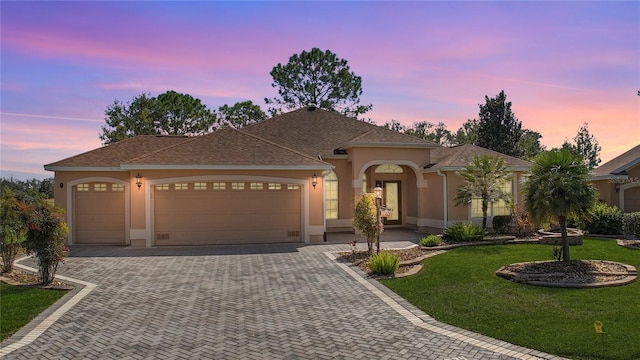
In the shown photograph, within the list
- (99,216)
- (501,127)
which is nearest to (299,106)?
(501,127)

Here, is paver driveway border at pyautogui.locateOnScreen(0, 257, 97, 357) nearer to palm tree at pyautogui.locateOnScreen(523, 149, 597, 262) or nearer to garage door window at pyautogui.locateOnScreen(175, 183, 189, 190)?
garage door window at pyautogui.locateOnScreen(175, 183, 189, 190)

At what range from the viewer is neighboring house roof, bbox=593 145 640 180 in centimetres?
1839

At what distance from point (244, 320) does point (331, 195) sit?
12.8m

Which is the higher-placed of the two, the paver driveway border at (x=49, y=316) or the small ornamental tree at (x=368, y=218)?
the small ornamental tree at (x=368, y=218)

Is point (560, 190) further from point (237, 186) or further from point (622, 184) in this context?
point (622, 184)

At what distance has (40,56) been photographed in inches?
434

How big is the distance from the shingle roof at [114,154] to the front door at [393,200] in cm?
1138

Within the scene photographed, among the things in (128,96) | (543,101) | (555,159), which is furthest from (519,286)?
(128,96)

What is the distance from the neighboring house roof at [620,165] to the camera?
18.4 m

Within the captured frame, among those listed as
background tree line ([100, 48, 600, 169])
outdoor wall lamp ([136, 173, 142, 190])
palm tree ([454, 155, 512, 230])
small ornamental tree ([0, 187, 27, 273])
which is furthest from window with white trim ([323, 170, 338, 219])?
background tree line ([100, 48, 600, 169])

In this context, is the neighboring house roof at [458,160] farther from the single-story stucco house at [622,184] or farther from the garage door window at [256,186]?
the garage door window at [256,186]

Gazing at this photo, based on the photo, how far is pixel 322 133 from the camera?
882 inches

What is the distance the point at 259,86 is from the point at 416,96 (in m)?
20.2

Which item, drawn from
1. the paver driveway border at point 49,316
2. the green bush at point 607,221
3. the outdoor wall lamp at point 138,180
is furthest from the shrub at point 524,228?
the outdoor wall lamp at point 138,180
